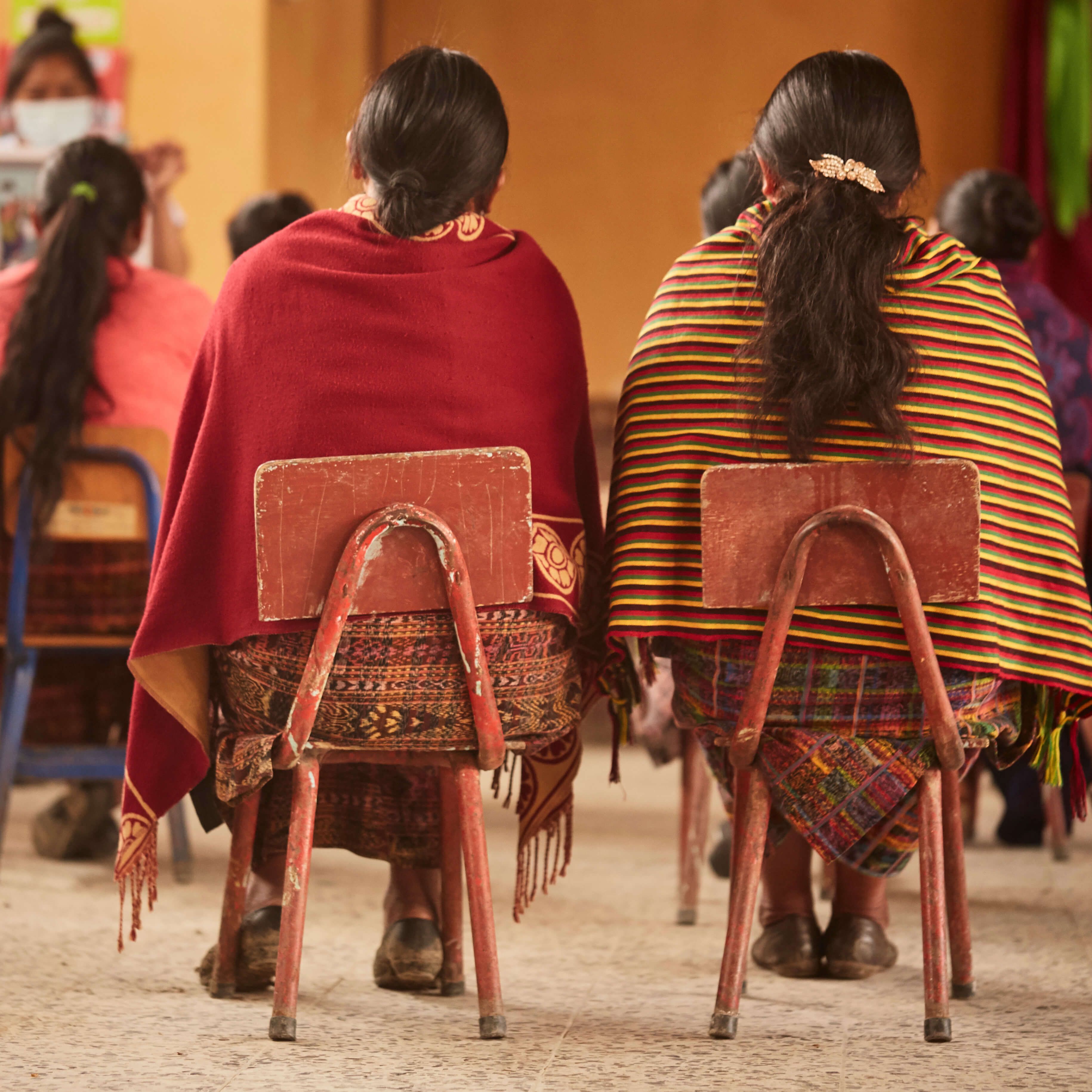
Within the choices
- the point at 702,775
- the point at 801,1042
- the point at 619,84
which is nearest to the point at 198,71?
the point at 619,84

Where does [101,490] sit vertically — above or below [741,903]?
above

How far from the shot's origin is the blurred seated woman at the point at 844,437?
171 cm

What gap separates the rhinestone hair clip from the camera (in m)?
1.78

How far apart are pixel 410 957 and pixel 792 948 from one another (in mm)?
527

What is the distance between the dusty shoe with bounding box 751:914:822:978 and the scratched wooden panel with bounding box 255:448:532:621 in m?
0.74

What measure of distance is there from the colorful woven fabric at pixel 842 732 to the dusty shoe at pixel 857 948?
→ 0.91 feet

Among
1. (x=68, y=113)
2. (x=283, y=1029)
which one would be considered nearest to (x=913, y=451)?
(x=283, y=1029)

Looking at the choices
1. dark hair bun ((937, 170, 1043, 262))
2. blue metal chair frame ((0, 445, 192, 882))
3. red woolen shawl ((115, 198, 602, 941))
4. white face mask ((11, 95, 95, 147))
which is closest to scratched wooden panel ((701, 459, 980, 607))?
red woolen shawl ((115, 198, 602, 941))

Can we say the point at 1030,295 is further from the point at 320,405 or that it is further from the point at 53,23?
the point at 53,23

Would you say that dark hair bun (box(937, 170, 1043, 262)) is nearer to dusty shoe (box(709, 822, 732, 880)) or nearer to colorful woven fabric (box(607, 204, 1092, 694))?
colorful woven fabric (box(607, 204, 1092, 694))

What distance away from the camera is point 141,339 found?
9.00 ft

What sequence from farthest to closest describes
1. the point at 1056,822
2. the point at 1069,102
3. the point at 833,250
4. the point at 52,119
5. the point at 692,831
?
the point at 1069,102
the point at 52,119
the point at 1056,822
the point at 692,831
the point at 833,250

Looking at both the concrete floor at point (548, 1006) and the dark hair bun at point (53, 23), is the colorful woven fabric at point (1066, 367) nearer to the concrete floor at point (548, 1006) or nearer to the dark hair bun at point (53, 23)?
the concrete floor at point (548, 1006)

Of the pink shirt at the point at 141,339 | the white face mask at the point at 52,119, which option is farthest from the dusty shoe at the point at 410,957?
the white face mask at the point at 52,119
